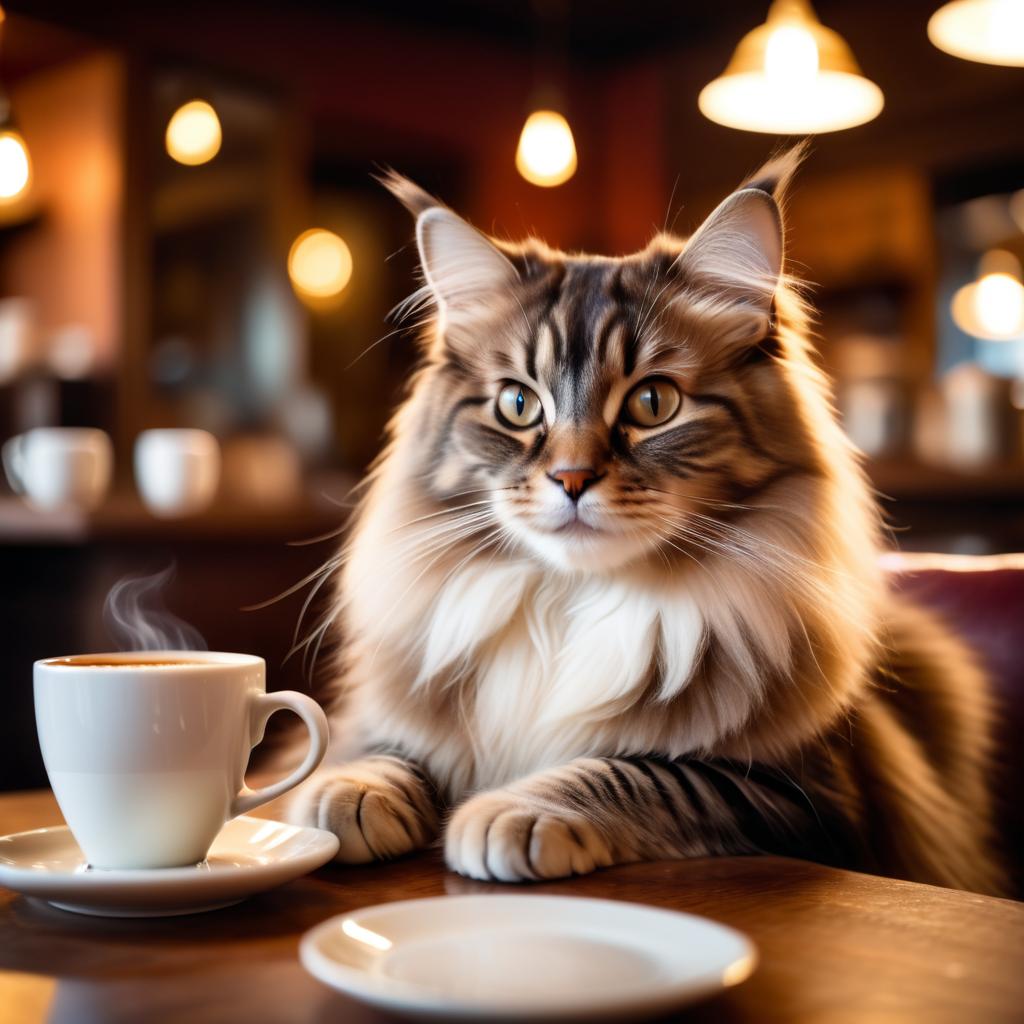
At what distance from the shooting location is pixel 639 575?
123 centimetres

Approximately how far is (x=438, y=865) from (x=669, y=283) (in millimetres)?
651

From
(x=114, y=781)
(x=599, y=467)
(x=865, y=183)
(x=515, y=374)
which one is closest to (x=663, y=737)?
(x=599, y=467)

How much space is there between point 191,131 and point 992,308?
458cm

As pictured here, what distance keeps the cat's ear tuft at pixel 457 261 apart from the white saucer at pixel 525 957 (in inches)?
32.1

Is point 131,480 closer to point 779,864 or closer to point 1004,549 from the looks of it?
point 1004,549

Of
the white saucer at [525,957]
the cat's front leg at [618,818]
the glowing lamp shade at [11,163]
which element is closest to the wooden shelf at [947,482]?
the glowing lamp shade at [11,163]

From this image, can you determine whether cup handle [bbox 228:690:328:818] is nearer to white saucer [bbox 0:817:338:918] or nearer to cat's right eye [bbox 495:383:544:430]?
white saucer [bbox 0:817:338:918]

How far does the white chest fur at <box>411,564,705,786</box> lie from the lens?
→ 1.21 meters

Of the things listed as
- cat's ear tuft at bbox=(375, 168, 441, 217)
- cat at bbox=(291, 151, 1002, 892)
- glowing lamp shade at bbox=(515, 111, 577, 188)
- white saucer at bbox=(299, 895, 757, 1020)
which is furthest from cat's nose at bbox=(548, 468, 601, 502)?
glowing lamp shade at bbox=(515, 111, 577, 188)

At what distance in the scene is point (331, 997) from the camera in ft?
2.21

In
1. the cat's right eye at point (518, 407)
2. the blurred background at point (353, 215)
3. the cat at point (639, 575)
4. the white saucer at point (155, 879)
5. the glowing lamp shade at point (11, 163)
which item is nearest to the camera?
the white saucer at point (155, 879)

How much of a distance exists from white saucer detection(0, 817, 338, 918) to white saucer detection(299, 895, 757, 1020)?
13cm

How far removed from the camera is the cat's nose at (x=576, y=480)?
119 cm

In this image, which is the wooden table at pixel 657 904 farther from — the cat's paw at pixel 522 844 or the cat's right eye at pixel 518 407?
the cat's right eye at pixel 518 407
